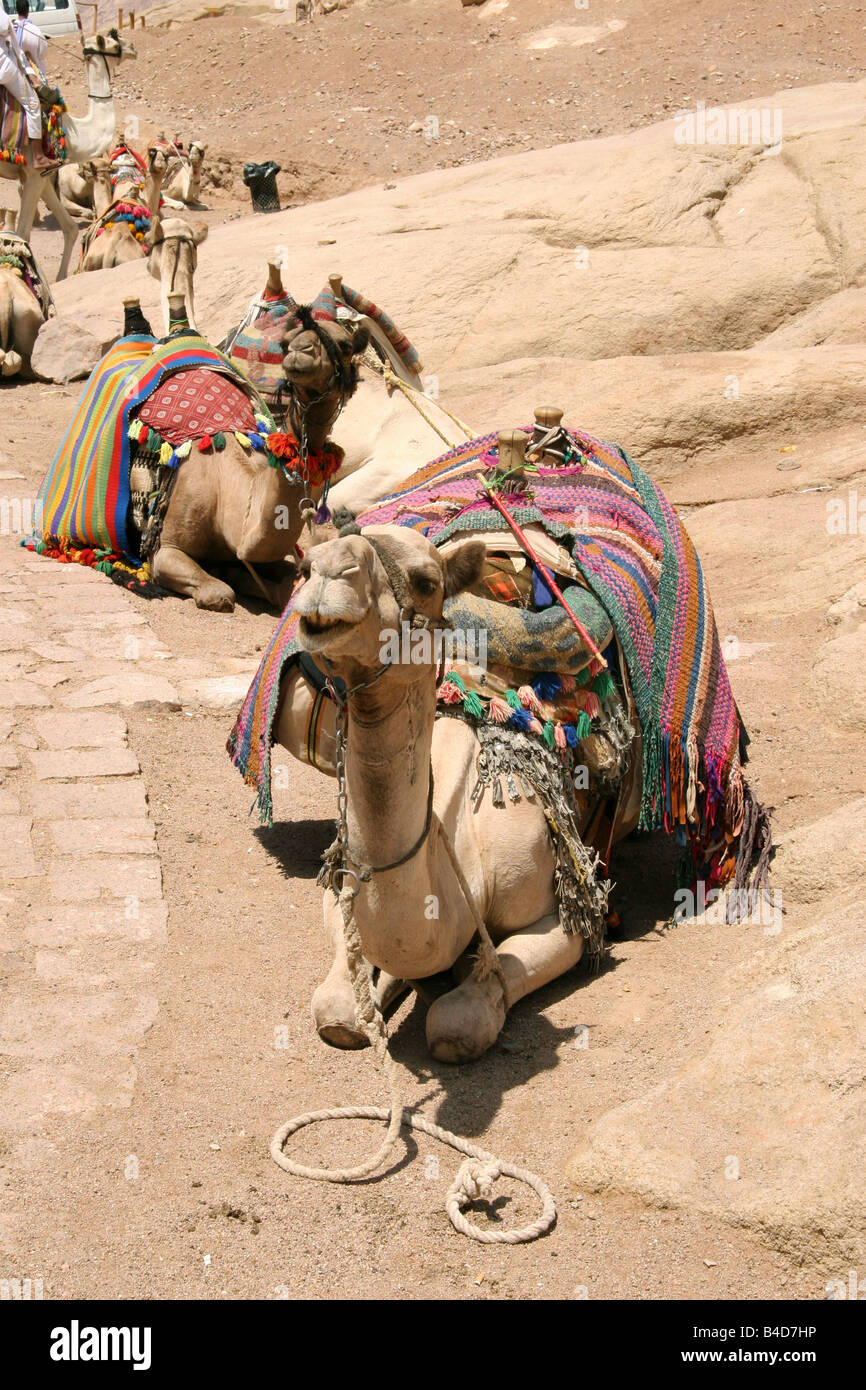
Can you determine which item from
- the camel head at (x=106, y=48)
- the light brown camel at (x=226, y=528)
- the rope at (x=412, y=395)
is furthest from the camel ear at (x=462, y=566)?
the camel head at (x=106, y=48)

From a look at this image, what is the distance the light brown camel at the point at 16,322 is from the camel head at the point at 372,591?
10342mm

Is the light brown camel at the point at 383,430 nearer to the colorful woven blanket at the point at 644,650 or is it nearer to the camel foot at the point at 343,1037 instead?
the colorful woven blanket at the point at 644,650

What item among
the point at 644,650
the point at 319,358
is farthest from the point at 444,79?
the point at 644,650

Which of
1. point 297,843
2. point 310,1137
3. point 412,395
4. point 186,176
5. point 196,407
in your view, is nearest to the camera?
point 310,1137

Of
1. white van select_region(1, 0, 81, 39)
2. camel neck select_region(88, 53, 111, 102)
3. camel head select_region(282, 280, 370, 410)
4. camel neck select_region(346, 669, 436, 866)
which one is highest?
white van select_region(1, 0, 81, 39)


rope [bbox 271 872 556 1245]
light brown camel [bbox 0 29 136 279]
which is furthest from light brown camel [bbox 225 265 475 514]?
light brown camel [bbox 0 29 136 279]

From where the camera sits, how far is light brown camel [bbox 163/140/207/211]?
20844 millimetres

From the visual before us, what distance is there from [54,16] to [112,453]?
29.9 meters

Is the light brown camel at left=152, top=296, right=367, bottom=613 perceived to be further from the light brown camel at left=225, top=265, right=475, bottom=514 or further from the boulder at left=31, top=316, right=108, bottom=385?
the boulder at left=31, top=316, right=108, bottom=385

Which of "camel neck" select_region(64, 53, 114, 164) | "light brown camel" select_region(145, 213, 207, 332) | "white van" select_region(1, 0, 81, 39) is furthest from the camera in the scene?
"white van" select_region(1, 0, 81, 39)

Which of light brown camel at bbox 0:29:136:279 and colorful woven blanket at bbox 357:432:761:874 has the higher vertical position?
light brown camel at bbox 0:29:136:279

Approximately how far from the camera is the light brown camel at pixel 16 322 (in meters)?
12.7

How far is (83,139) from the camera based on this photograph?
56.4ft

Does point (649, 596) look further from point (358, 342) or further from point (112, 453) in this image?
point (112, 453)
